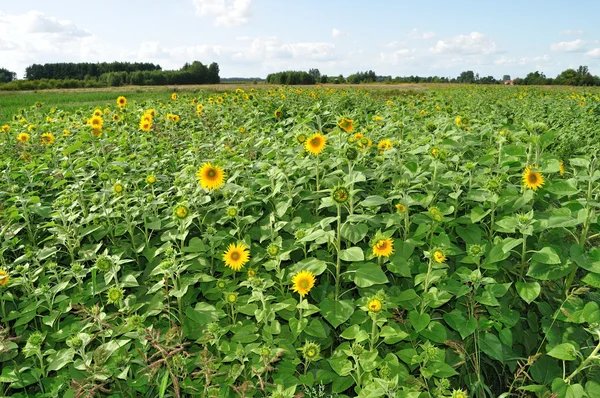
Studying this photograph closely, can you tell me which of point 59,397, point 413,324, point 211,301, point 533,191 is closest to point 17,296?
point 59,397

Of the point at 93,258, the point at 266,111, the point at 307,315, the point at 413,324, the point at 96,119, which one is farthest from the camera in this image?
the point at 266,111

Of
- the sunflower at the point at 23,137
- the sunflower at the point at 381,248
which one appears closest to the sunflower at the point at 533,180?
the sunflower at the point at 381,248

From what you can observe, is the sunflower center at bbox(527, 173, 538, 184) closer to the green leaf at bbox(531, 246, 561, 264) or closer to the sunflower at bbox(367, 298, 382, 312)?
the green leaf at bbox(531, 246, 561, 264)

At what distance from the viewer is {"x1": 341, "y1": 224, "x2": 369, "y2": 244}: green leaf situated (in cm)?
246

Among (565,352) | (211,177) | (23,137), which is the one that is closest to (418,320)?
(565,352)

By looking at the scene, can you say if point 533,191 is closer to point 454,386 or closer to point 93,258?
point 454,386

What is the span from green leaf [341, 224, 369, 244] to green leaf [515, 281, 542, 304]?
90cm

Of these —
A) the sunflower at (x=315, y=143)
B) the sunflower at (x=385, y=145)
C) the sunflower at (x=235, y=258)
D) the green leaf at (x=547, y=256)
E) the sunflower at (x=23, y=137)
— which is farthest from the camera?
the sunflower at (x=23, y=137)

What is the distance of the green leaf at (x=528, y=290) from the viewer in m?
2.33

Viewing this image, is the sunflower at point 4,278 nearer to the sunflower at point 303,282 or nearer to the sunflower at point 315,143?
the sunflower at point 303,282

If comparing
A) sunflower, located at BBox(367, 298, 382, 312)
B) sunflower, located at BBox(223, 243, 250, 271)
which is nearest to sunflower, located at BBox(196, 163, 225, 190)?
sunflower, located at BBox(223, 243, 250, 271)

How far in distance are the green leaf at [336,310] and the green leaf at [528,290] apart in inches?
36.5

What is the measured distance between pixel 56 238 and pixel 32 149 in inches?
103

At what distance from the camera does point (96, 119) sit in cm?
445
